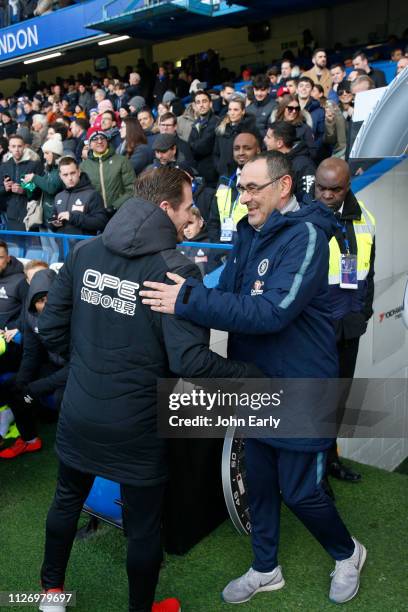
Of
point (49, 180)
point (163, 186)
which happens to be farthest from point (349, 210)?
point (49, 180)

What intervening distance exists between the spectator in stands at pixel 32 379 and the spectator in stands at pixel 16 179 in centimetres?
371

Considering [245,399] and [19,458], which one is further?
[19,458]

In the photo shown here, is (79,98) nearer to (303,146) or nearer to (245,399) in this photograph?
(303,146)

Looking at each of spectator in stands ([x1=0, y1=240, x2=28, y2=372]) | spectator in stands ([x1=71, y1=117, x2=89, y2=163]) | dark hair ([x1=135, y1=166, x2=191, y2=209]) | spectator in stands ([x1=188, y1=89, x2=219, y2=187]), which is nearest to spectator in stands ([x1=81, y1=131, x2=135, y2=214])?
spectator in stands ([x1=188, y1=89, x2=219, y2=187])

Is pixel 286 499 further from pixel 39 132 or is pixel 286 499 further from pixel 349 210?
pixel 39 132

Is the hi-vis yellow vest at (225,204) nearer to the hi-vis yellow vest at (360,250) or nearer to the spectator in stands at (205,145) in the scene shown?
the hi-vis yellow vest at (360,250)

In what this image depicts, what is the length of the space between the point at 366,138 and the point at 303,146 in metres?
1.09

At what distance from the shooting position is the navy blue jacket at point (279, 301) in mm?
1935

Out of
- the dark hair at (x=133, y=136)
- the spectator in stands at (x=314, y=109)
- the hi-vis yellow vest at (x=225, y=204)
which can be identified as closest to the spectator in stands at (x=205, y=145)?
the dark hair at (x=133, y=136)

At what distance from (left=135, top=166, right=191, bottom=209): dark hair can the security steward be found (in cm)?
120

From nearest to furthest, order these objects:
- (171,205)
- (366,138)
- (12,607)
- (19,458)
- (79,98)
Answer: (171,205)
(12,607)
(366,138)
(19,458)
(79,98)

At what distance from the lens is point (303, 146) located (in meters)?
4.46

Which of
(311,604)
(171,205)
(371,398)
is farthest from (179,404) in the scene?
(371,398)

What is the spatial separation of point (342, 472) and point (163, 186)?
2200 millimetres
